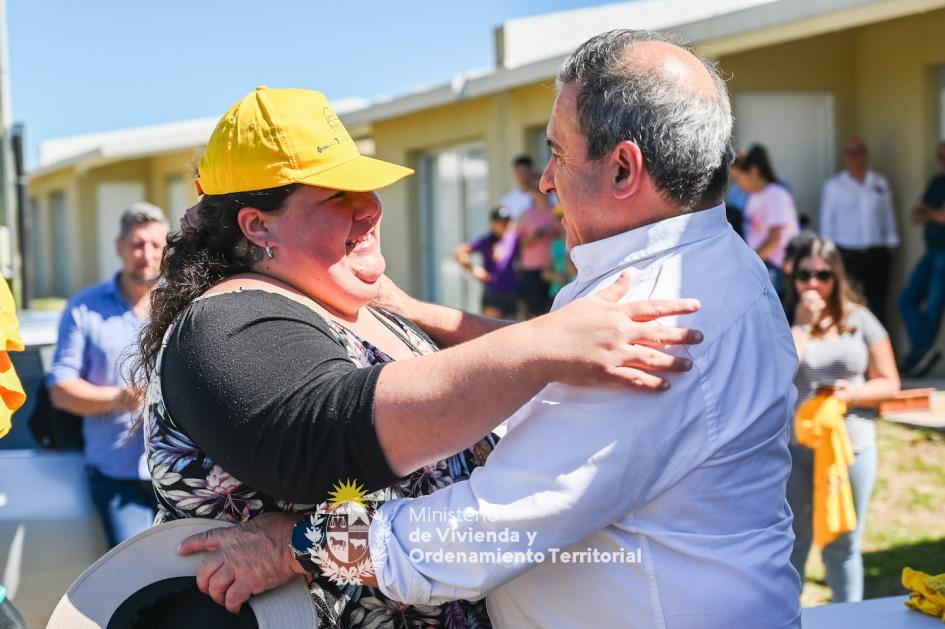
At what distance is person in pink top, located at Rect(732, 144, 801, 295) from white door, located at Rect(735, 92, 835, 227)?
5.54 ft

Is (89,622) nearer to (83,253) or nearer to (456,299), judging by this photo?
(456,299)

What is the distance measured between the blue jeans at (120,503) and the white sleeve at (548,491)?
129 inches

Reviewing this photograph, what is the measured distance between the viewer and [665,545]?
185 centimetres

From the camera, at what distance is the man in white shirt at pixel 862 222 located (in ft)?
35.9

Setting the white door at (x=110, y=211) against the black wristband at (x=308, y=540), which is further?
the white door at (x=110, y=211)

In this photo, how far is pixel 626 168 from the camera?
1.87 metres

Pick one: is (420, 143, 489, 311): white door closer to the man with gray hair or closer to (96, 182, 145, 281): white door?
Result: the man with gray hair

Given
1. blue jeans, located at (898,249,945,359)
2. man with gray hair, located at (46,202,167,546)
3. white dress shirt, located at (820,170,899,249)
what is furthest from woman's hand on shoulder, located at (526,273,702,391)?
white dress shirt, located at (820,170,899,249)

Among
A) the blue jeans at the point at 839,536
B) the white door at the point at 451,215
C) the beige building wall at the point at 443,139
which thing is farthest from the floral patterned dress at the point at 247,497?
the white door at the point at 451,215

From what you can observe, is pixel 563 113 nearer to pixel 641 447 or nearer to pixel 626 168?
pixel 626 168

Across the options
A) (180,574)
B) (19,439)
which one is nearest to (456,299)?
(19,439)

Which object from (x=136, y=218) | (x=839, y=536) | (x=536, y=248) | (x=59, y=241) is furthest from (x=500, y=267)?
(x=59, y=241)

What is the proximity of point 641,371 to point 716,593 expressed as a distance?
0.40 m

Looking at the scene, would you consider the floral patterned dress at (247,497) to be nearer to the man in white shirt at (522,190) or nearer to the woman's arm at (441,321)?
the woman's arm at (441,321)
